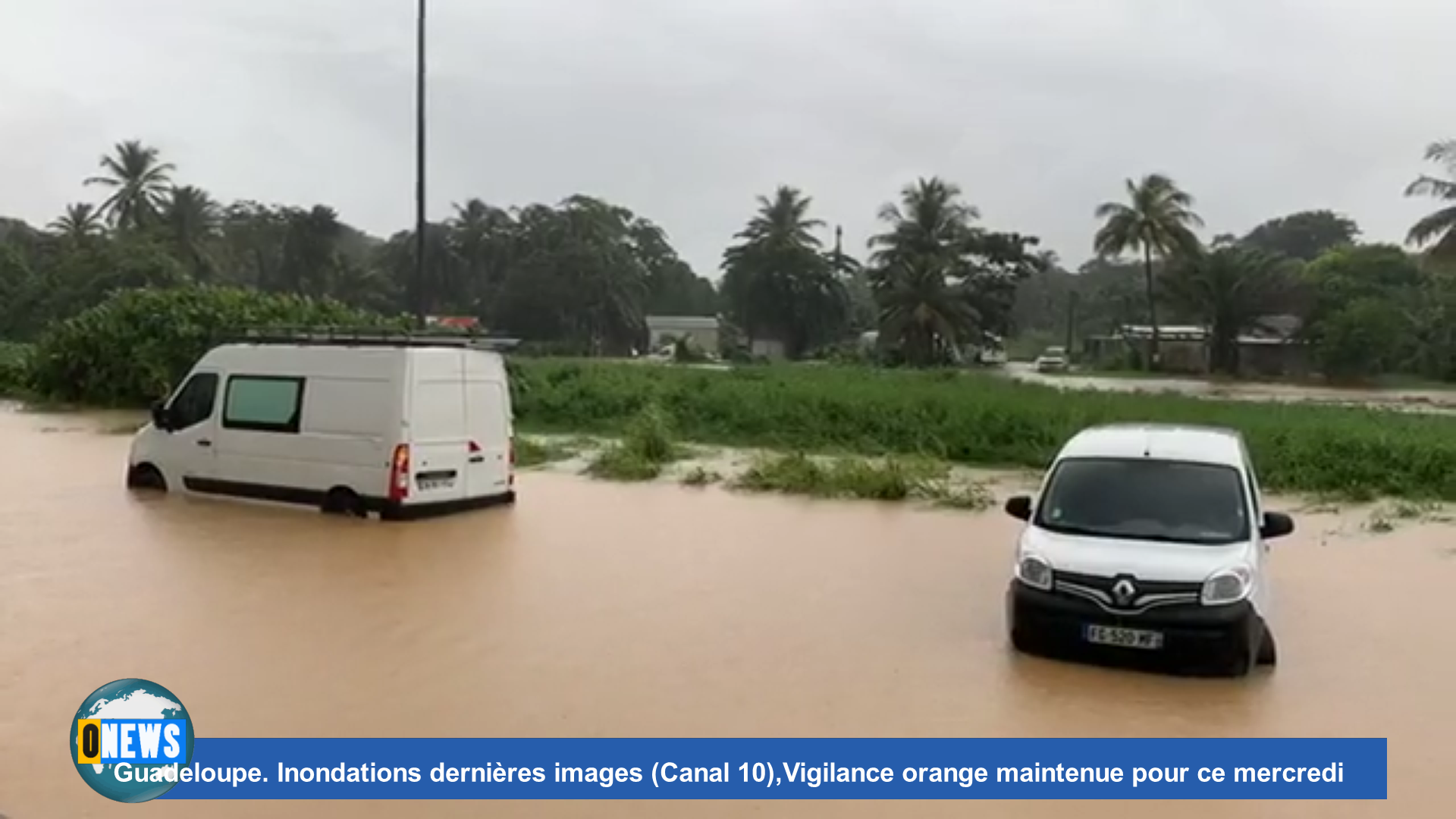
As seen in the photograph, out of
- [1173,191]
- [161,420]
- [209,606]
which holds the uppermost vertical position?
[1173,191]

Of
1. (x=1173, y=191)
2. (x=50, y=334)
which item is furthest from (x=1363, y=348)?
(x=50, y=334)

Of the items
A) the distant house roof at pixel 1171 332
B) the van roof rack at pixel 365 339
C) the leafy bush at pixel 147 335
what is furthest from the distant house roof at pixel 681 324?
the van roof rack at pixel 365 339

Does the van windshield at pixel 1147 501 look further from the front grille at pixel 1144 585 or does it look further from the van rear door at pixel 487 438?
the van rear door at pixel 487 438

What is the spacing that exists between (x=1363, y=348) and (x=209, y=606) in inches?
2238

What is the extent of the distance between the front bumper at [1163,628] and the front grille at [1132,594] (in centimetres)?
3

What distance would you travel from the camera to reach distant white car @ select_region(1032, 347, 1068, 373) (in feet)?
224

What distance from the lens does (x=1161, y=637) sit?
25.5 feet

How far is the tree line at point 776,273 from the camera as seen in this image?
57.3m

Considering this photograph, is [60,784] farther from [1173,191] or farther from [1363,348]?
[1173,191]

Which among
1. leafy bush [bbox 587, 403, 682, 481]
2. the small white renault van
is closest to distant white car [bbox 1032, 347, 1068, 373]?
leafy bush [bbox 587, 403, 682, 481]

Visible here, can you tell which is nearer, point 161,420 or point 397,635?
point 397,635

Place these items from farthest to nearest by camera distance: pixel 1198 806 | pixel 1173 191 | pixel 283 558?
pixel 1173 191
pixel 283 558
pixel 1198 806

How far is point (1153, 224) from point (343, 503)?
58347 mm

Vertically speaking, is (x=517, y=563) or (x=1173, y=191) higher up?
(x=1173, y=191)
